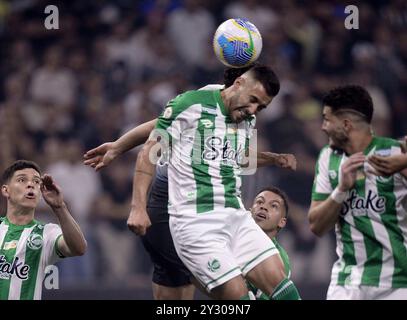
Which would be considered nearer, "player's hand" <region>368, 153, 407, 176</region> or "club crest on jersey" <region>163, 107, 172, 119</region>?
"player's hand" <region>368, 153, 407, 176</region>

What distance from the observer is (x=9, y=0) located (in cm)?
1372

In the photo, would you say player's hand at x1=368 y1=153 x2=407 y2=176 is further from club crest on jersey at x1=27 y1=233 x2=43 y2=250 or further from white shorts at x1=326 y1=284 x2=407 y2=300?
club crest on jersey at x1=27 y1=233 x2=43 y2=250

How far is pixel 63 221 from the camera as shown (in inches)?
260

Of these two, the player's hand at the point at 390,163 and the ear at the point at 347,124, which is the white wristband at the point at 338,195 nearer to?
the player's hand at the point at 390,163

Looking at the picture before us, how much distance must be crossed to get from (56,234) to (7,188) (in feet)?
1.67

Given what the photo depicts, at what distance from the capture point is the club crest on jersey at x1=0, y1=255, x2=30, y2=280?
6793 mm

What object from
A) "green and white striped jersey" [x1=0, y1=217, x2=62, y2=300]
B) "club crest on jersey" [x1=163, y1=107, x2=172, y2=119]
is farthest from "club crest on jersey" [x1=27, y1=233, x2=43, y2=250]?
"club crest on jersey" [x1=163, y1=107, x2=172, y2=119]

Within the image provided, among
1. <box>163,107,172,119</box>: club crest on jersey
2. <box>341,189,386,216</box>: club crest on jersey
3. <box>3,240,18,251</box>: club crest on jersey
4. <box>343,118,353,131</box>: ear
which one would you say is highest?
<box>163,107,172,119</box>: club crest on jersey

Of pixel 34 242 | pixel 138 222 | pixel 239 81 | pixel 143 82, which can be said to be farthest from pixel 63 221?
pixel 143 82

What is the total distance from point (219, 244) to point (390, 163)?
1.18 meters

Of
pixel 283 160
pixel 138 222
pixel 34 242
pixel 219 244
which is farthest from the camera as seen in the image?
pixel 283 160

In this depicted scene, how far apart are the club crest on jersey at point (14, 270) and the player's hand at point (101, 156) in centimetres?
Answer: 81

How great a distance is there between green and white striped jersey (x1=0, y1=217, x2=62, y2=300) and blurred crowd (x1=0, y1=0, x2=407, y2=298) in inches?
151

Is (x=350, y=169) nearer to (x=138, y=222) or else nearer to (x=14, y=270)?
(x=138, y=222)
